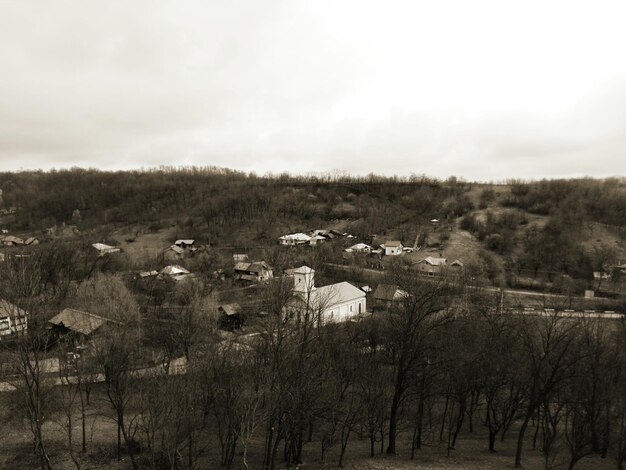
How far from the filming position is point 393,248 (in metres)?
76.6

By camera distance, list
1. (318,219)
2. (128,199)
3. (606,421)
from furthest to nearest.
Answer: (128,199)
(318,219)
(606,421)

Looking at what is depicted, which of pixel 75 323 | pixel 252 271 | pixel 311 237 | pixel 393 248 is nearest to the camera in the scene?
pixel 75 323

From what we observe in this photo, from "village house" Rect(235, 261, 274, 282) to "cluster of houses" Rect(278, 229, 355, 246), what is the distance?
2262cm

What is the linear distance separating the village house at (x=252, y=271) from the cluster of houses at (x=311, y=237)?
22615 millimetres

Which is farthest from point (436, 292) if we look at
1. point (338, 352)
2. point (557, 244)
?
point (557, 244)

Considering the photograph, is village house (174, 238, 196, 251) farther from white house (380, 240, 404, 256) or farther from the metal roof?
the metal roof

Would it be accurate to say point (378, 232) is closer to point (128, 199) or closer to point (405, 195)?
point (405, 195)

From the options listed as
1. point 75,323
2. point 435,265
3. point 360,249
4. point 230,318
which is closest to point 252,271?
point 230,318

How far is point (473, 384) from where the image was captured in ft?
65.7

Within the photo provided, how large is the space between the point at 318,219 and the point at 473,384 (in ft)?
292

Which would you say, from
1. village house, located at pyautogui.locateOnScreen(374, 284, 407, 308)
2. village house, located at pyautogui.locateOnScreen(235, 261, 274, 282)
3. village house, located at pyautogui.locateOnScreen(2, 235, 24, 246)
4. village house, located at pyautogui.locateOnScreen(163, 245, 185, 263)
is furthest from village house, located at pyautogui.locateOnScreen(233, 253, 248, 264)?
village house, located at pyautogui.locateOnScreen(2, 235, 24, 246)

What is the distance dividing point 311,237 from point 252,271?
28370 millimetres

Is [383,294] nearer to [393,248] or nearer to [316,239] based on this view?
[393,248]

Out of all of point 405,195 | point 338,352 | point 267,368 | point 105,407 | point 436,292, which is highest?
point 405,195
